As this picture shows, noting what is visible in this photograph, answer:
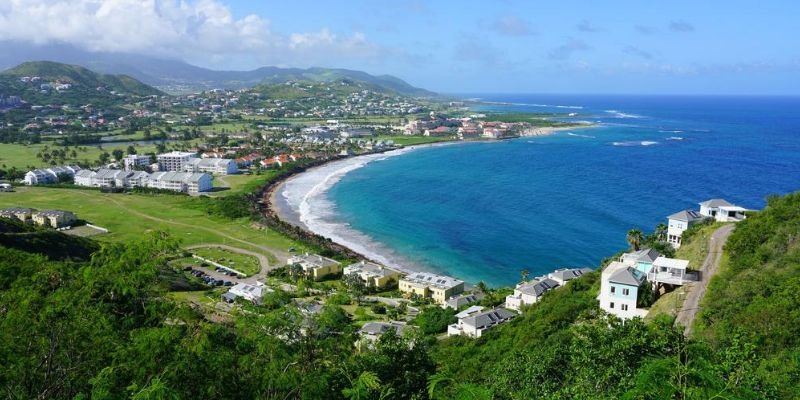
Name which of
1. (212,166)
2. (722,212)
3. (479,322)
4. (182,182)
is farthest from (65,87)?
(722,212)

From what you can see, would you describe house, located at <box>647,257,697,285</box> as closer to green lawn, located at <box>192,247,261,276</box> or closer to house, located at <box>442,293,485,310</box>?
house, located at <box>442,293,485,310</box>

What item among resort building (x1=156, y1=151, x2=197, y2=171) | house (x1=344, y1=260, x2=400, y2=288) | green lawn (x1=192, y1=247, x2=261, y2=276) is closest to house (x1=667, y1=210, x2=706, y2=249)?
house (x1=344, y1=260, x2=400, y2=288)

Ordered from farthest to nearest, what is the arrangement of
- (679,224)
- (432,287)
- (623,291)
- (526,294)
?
(432,287)
(679,224)
(526,294)
(623,291)

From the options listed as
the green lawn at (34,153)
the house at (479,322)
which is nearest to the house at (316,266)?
the house at (479,322)

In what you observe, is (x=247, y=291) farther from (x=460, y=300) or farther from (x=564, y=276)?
(x=564, y=276)

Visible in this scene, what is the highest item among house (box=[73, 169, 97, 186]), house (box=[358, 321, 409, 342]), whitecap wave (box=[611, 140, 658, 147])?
whitecap wave (box=[611, 140, 658, 147])

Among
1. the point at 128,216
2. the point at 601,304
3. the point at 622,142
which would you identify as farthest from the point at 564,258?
the point at 622,142

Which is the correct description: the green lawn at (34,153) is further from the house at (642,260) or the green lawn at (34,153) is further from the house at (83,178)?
the house at (642,260)
